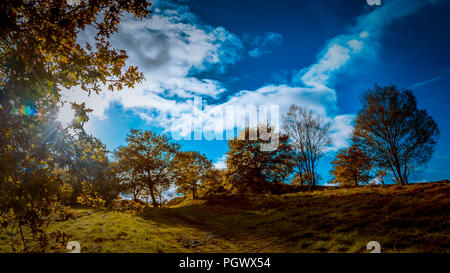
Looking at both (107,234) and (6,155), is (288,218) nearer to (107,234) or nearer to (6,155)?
(107,234)

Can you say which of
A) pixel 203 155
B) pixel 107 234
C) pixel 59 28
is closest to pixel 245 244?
pixel 107 234

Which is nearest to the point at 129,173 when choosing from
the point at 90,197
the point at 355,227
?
the point at 90,197

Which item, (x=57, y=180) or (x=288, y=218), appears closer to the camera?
(x=57, y=180)

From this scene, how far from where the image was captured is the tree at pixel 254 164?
2241 cm

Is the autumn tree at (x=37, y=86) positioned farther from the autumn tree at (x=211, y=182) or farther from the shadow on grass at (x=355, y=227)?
the autumn tree at (x=211, y=182)

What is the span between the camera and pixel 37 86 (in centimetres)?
369

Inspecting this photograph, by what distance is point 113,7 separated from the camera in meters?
4.12

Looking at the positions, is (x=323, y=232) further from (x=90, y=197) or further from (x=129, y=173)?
(x=129, y=173)

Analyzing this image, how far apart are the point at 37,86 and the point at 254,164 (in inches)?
847

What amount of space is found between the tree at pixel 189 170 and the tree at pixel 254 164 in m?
8.90
